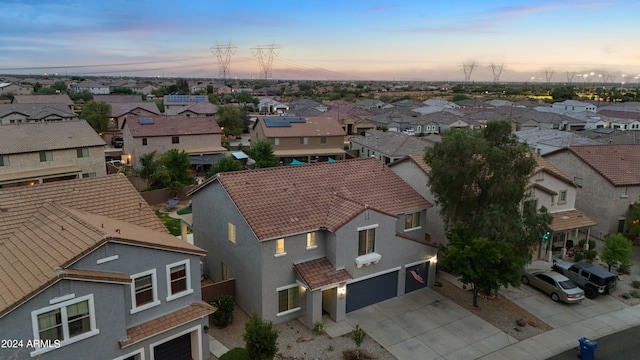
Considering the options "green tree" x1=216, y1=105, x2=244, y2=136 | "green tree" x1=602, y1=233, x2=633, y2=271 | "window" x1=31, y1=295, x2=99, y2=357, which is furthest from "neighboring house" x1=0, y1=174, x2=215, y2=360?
"green tree" x1=216, y1=105, x2=244, y2=136

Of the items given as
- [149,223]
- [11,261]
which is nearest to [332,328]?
[149,223]

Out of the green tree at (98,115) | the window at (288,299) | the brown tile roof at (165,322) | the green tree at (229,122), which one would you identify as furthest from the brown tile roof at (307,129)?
the brown tile roof at (165,322)

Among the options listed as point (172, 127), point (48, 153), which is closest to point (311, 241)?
point (48, 153)

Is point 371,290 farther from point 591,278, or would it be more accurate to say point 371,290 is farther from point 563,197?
point 563,197

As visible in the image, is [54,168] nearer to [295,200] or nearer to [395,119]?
[295,200]

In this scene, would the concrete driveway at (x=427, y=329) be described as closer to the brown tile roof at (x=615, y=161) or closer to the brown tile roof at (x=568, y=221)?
the brown tile roof at (x=568, y=221)

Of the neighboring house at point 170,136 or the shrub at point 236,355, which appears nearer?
A: the shrub at point 236,355

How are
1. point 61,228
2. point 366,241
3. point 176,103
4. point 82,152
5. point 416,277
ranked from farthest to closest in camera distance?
point 176,103, point 82,152, point 416,277, point 366,241, point 61,228
